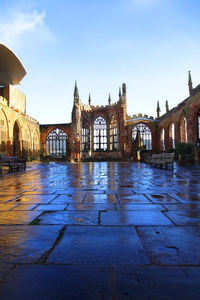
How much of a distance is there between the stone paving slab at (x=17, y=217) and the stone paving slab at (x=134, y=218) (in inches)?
29.8

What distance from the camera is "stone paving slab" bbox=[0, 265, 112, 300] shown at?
890 millimetres

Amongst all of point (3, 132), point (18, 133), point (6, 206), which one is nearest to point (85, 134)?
point (18, 133)

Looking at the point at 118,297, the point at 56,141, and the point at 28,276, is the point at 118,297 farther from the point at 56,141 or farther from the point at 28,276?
the point at 56,141

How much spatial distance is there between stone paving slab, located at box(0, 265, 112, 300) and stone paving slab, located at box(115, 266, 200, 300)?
72mm

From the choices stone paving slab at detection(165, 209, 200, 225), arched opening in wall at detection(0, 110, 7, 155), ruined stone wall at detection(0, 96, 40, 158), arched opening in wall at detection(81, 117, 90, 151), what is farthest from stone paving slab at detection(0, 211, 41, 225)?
arched opening in wall at detection(81, 117, 90, 151)

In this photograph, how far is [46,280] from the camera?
100cm

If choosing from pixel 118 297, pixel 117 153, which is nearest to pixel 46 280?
pixel 118 297

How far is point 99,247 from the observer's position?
1.37 m

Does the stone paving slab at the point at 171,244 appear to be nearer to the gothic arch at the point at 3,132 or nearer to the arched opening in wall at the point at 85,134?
the gothic arch at the point at 3,132

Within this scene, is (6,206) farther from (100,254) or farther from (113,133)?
(113,133)

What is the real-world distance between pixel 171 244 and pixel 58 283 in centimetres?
84

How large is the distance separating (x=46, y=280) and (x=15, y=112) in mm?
27629

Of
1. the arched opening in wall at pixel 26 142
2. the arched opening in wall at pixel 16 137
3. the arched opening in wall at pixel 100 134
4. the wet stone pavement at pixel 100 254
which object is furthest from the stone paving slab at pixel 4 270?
the arched opening in wall at pixel 100 134

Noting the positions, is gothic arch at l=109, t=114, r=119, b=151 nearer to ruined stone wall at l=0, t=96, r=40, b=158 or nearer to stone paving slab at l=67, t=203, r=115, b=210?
ruined stone wall at l=0, t=96, r=40, b=158
